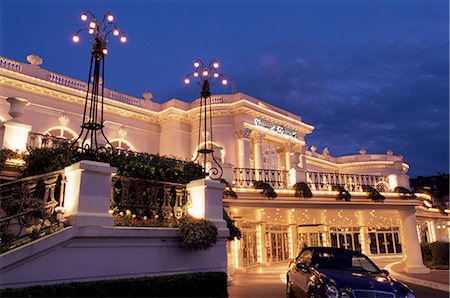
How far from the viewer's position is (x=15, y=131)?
30.8ft

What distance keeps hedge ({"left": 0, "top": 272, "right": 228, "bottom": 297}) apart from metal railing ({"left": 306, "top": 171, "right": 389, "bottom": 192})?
1076cm

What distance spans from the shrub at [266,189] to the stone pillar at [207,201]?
6891 mm

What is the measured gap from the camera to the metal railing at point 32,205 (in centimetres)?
600

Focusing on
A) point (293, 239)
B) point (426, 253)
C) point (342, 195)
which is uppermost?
point (342, 195)

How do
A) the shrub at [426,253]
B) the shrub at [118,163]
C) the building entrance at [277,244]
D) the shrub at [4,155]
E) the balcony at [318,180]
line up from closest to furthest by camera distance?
the shrub at [118,163], the shrub at [4,155], the balcony at [318,180], the shrub at [426,253], the building entrance at [277,244]

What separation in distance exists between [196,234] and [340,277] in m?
3.04

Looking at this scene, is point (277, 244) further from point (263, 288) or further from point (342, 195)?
point (263, 288)

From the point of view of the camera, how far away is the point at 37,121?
17750 mm

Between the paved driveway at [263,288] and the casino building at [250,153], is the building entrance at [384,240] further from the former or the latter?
the paved driveway at [263,288]

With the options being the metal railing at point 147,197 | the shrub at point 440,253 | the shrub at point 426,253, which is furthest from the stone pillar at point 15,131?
the shrub at point 426,253

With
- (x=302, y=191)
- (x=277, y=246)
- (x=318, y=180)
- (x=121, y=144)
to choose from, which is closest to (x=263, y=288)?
(x=302, y=191)

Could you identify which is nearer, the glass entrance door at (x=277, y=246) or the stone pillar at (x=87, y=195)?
the stone pillar at (x=87, y=195)

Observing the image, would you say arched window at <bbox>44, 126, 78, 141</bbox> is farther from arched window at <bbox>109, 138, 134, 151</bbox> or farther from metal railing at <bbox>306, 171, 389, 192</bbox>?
metal railing at <bbox>306, 171, 389, 192</bbox>

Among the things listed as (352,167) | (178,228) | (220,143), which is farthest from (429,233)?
(178,228)
